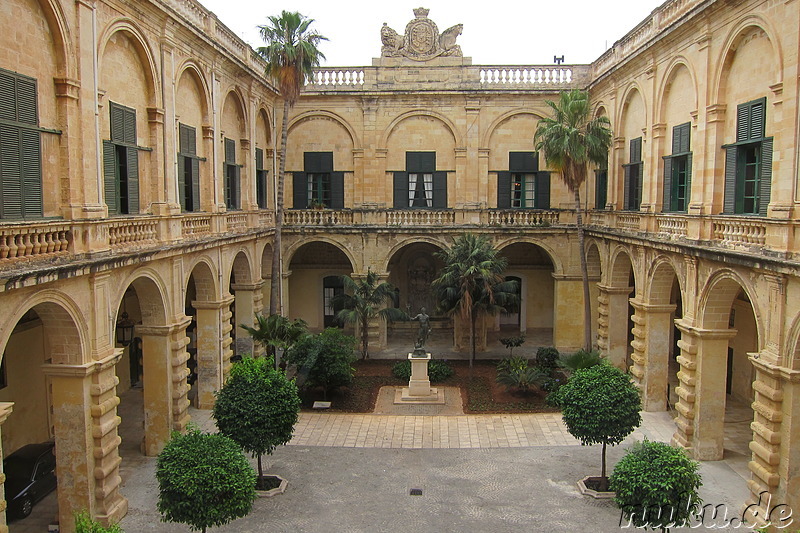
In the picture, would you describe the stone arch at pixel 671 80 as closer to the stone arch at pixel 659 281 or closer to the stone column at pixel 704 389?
the stone arch at pixel 659 281

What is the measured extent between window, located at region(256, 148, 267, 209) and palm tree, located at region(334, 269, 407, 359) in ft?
17.0

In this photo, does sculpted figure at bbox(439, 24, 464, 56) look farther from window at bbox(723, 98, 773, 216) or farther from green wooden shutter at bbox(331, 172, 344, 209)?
window at bbox(723, 98, 773, 216)

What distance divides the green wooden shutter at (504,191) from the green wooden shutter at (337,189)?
24.2 feet

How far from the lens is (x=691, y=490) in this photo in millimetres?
12461

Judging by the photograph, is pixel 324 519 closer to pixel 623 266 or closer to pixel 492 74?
pixel 623 266

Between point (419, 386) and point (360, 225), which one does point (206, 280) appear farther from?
point (360, 225)

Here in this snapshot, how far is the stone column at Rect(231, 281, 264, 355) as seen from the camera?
26234 millimetres

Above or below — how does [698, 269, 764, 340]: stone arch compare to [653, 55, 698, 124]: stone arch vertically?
below

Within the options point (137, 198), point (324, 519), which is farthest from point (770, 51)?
point (137, 198)

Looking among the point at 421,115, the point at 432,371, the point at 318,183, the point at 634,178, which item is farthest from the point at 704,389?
the point at 318,183

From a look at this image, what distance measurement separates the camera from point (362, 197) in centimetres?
3131

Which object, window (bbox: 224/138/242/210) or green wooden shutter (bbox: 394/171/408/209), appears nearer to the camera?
window (bbox: 224/138/242/210)

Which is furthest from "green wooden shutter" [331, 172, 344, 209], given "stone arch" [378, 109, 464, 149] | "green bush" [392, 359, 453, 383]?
"green bush" [392, 359, 453, 383]

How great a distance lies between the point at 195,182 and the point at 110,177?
512 cm
